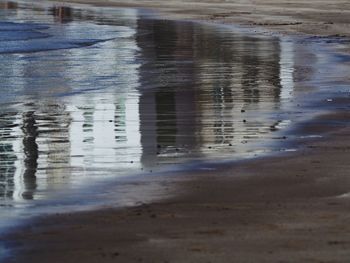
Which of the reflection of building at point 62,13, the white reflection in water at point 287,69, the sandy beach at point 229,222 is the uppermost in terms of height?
the sandy beach at point 229,222

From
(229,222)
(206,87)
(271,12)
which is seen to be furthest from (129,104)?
(271,12)

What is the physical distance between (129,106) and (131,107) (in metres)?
0.15

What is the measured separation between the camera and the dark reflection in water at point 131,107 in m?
12.0

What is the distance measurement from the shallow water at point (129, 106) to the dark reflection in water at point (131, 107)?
18 millimetres

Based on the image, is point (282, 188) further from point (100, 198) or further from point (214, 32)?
point (214, 32)

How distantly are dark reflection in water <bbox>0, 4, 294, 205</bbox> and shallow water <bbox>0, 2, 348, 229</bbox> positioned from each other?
0.02 metres

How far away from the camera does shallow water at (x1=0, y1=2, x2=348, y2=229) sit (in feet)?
38.5

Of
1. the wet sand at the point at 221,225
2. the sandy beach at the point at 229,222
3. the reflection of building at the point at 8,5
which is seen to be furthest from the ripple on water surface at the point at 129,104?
the reflection of building at the point at 8,5

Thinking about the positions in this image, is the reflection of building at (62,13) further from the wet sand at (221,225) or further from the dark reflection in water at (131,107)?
the wet sand at (221,225)

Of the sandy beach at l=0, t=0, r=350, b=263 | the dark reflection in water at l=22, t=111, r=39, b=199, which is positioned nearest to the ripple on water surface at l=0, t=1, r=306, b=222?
the dark reflection in water at l=22, t=111, r=39, b=199

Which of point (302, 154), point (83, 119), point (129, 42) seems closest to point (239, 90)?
point (83, 119)

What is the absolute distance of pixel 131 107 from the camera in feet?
55.3

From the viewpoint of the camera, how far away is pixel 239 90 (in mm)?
19188

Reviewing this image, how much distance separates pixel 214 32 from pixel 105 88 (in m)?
17.6
